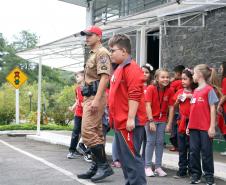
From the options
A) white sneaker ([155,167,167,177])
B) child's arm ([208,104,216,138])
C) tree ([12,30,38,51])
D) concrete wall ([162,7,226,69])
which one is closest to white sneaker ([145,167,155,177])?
white sneaker ([155,167,167,177])

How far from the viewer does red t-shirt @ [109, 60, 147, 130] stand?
530cm

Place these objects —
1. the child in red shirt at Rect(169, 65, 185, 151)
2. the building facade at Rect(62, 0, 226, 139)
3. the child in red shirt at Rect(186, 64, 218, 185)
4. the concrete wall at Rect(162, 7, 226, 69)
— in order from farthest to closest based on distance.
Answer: the concrete wall at Rect(162, 7, 226, 69), the building facade at Rect(62, 0, 226, 139), the child in red shirt at Rect(169, 65, 185, 151), the child in red shirt at Rect(186, 64, 218, 185)

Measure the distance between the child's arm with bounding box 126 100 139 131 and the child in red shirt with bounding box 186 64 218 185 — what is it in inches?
69.4

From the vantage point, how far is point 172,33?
13133 millimetres

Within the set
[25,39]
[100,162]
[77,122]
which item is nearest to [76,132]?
[77,122]

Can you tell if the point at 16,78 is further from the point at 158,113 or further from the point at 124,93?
the point at 124,93

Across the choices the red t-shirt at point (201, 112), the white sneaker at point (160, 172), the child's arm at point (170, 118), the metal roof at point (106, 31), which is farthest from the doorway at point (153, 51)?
the red t-shirt at point (201, 112)

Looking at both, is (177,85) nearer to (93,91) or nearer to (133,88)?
(93,91)

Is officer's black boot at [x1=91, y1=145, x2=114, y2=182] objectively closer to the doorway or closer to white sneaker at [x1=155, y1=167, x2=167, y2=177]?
white sneaker at [x1=155, y1=167, x2=167, y2=177]

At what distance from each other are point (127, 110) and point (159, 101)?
2389mm

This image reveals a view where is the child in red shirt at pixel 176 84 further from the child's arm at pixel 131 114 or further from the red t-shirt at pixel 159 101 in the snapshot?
the child's arm at pixel 131 114

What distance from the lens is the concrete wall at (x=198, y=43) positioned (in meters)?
11.2

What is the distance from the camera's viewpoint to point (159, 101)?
302 inches

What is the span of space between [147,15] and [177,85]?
175 centimetres
